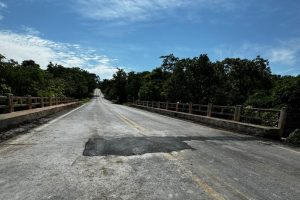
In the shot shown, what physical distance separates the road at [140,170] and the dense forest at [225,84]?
11.8 m

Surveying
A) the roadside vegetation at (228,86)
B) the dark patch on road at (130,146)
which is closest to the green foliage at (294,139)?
the roadside vegetation at (228,86)

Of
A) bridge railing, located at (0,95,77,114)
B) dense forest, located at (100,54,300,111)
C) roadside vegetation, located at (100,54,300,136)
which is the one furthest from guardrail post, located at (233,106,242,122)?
bridge railing, located at (0,95,77,114)

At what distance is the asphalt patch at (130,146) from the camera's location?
6.76 meters

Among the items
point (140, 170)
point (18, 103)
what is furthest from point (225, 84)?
point (140, 170)

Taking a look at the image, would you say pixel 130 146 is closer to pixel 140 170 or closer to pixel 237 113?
pixel 140 170

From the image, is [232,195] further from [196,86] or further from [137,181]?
[196,86]

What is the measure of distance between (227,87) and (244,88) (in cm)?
863

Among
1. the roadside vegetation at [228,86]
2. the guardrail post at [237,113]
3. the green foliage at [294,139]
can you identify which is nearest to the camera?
the green foliage at [294,139]

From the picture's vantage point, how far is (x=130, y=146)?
24.6 ft

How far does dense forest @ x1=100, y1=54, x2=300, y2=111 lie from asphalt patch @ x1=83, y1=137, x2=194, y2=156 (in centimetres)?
1225

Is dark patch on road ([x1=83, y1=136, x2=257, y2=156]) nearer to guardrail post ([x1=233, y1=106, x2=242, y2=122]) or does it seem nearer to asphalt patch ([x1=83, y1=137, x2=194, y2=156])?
asphalt patch ([x1=83, y1=137, x2=194, y2=156])

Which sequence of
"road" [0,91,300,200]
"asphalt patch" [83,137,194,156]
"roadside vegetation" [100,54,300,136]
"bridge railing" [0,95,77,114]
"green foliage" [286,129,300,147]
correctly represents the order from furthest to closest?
"roadside vegetation" [100,54,300,136]
"bridge railing" [0,95,77,114]
"green foliage" [286,129,300,147]
"asphalt patch" [83,137,194,156]
"road" [0,91,300,200]

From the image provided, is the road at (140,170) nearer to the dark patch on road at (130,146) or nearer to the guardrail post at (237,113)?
the dark patch on road at (130,146)

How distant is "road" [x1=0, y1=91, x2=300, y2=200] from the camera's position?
416 cm
